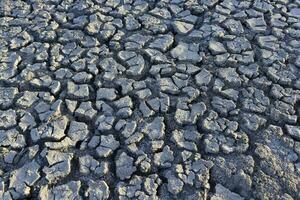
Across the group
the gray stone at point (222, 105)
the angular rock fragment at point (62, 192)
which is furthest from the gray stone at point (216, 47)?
the angular rock fragment at point (62, 192)

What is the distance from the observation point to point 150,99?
2.63m

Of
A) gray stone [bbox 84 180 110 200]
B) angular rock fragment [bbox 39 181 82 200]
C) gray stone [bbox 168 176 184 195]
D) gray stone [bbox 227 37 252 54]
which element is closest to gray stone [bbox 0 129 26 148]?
angular rock fragment [bbox 39 181 82 200]

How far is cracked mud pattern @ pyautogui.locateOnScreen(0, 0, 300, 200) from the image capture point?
2.30 metres

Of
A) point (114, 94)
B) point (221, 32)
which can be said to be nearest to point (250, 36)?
point (221, 32)

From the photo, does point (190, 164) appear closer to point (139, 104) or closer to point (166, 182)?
point (166, 182)

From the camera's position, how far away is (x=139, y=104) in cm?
261

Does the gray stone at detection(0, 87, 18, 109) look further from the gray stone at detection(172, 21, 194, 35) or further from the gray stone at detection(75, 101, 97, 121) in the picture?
the gray stone at detection(172, 21, 194, 35)

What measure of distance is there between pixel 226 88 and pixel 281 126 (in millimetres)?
350

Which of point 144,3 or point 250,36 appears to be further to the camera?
point 144,3

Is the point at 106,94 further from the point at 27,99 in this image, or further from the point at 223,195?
the point at 223,195

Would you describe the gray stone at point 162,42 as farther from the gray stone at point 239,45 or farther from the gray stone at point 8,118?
the gray stone at point 8,118

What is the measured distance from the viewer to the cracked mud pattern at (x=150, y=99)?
2299 millimetres

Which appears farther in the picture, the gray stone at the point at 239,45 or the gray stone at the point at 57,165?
the gray stone at the point at 239,45

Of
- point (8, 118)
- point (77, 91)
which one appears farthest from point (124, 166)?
point (8, 118)
